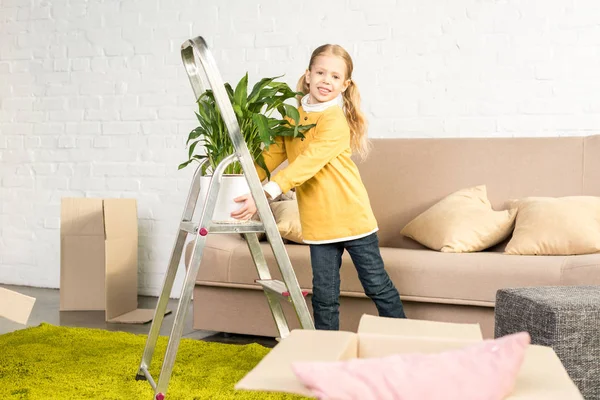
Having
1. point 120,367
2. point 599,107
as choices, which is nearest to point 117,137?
point 120,367

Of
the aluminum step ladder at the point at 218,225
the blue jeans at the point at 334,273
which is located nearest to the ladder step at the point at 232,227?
the aluminum step ladder at the point at 218,225

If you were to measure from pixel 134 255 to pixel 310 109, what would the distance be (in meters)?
1.79

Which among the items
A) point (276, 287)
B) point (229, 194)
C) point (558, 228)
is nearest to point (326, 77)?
point (229, 194)

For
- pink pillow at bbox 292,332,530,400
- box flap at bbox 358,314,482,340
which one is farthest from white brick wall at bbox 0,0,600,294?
pink pillow at bbox 292,332,530,400

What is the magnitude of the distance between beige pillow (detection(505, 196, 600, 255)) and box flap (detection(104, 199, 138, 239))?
194 cm

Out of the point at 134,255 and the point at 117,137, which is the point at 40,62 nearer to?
the point at 117,137

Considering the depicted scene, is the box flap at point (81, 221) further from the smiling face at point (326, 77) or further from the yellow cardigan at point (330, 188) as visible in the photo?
the smiling face at point (326, 77)

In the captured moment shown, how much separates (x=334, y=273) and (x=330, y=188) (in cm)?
28

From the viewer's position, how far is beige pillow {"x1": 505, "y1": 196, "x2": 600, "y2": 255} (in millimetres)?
2604

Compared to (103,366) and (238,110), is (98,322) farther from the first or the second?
(238,110)

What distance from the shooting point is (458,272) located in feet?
8.44

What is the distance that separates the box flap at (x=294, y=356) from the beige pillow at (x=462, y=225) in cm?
190

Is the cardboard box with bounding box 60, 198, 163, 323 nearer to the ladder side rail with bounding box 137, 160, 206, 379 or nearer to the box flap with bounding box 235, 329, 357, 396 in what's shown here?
the ladder side rail with bounding box 137, 160, 206, 379

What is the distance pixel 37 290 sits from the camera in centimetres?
437
